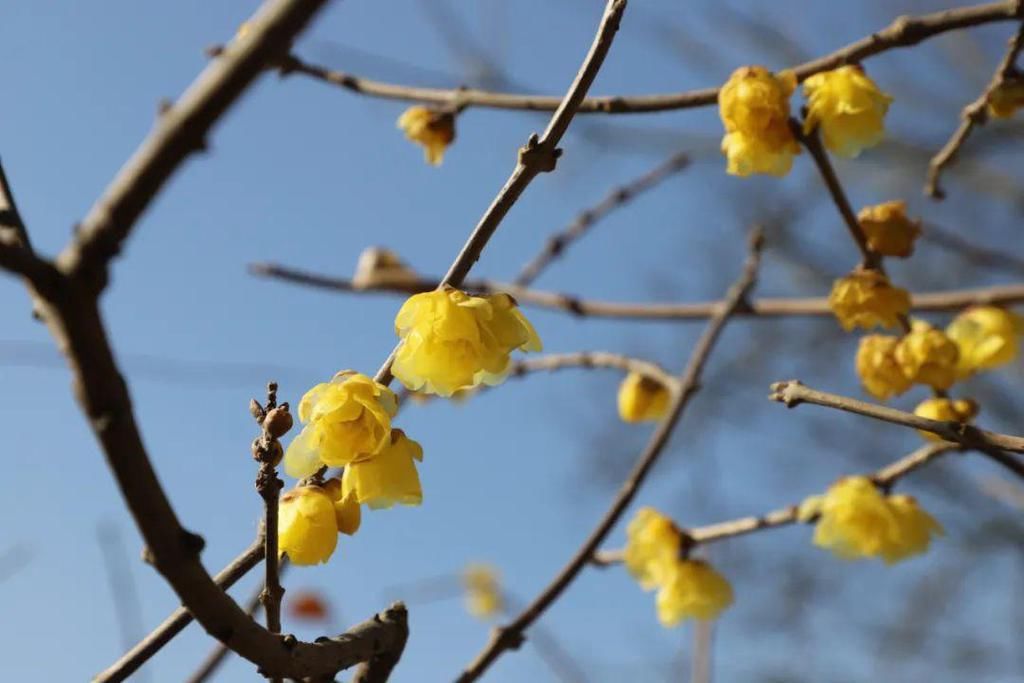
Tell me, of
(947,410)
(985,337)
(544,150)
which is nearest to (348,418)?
(544,150)

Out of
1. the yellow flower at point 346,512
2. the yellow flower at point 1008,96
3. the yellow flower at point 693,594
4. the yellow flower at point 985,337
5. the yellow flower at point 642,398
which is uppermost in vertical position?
the yellow flower at point 642,398

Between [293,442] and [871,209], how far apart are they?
3.32 feet

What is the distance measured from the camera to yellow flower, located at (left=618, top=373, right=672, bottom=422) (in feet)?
7.52

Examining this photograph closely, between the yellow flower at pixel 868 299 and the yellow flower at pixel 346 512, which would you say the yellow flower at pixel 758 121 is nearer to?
the yellow flower at pixel 868 299

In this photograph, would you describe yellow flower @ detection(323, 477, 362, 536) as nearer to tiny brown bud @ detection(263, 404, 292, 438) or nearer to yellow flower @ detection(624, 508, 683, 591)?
tiny brown bud @ detection(263, 404, 292, 438)

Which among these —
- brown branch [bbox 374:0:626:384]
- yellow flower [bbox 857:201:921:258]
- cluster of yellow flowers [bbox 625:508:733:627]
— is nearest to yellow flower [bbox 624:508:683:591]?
cluster of yellow flowers [bbox 625:508:733:627]

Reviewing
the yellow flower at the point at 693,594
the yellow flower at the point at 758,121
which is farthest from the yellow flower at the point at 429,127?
the yellow flower at the point at 693,594

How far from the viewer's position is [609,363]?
7.54ft

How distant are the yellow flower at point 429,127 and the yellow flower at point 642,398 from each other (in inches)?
30.8

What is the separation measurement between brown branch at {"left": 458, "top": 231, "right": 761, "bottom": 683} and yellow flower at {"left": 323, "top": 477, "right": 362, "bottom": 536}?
0.43 m

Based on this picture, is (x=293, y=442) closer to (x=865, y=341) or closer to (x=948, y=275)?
(x=865, y=341)

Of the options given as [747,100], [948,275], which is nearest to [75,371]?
[747,100]

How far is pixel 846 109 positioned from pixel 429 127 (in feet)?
2.36

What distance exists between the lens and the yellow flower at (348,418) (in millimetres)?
942
